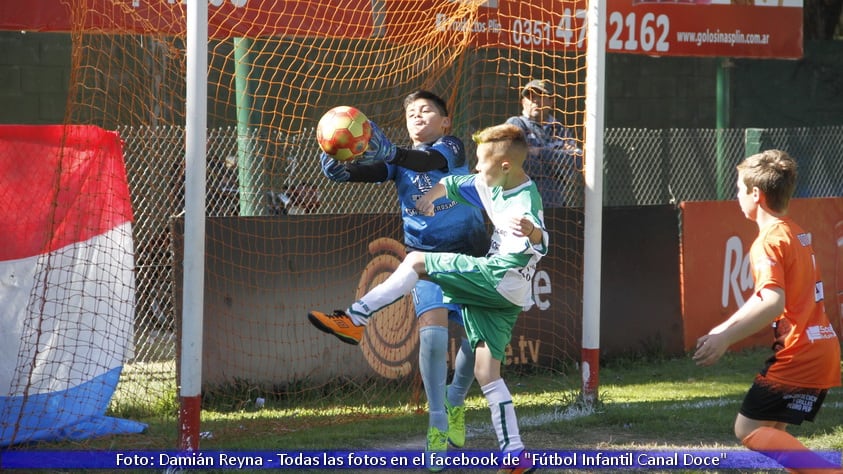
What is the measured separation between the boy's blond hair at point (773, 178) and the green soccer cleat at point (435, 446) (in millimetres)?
2084

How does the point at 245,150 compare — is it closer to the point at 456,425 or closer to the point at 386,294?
the point at 456,425

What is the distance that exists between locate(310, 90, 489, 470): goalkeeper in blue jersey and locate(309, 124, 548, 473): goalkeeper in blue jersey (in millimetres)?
495

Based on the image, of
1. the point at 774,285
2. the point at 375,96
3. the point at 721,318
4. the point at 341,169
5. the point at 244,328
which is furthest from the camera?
the point at 375,96

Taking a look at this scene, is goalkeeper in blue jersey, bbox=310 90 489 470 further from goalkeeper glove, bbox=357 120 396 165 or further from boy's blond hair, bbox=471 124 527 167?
boy's blond hair, bbox=471 124 527 167

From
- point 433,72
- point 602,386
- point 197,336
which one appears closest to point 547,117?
point 433,72

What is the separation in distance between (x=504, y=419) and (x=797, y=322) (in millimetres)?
1481

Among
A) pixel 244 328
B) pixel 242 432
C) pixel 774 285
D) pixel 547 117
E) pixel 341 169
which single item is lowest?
pixel 242 432

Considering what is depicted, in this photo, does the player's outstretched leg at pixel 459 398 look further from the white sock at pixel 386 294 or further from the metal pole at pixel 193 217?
the metal pole at pixel 193 217

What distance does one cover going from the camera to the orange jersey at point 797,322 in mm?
4801

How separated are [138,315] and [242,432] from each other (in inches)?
78.2

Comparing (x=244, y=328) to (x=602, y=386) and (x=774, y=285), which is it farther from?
(x=774, y=285)

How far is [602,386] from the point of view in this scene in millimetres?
8648

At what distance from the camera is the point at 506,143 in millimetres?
5477

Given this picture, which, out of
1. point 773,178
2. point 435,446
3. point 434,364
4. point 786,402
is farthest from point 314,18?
point 786,402
